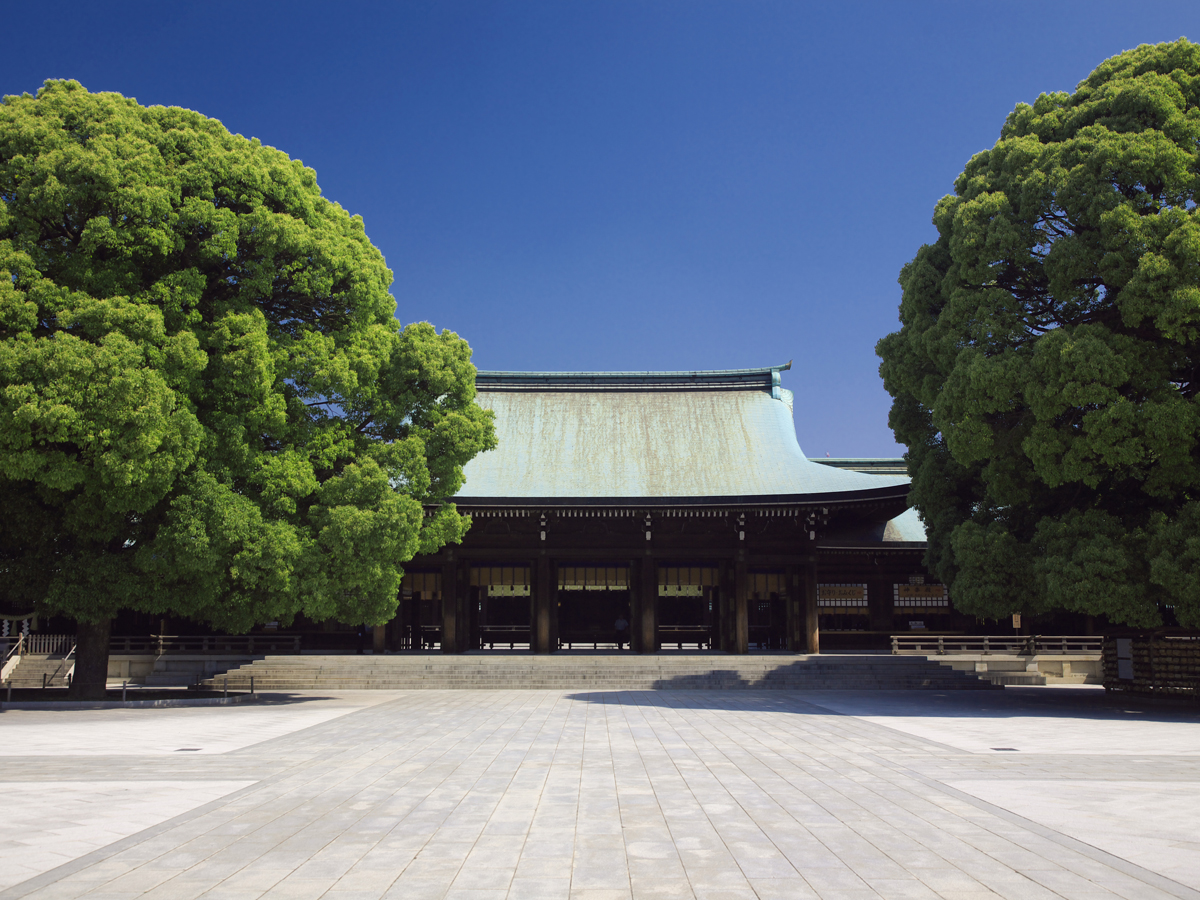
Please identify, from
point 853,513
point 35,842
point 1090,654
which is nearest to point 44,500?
point 35,842

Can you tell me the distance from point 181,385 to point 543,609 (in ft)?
41.0

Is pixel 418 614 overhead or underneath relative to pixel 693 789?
overhead

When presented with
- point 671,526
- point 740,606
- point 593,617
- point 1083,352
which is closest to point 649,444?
point 671,526

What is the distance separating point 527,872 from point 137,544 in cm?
1408

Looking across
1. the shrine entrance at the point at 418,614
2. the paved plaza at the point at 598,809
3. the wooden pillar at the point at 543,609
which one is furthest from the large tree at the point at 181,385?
the shrine entrance at the point at 418,614

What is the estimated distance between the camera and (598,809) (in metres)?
7.45

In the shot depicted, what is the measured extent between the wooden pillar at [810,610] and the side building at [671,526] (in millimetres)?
46

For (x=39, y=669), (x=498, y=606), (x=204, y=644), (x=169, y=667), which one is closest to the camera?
(x=39, y=669)

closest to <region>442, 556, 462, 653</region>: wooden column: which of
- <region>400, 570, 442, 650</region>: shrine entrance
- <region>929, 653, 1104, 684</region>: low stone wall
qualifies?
<region>400, 570, 442, 650</region>: shrine entrance

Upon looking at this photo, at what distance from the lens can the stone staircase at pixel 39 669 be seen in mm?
22688

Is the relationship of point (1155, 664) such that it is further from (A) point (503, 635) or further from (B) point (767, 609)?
(A) point (503, 635)

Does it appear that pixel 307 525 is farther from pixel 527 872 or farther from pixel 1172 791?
pixel 1172 791

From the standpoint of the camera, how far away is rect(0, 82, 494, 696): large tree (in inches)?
576

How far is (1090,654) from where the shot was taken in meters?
24.7
